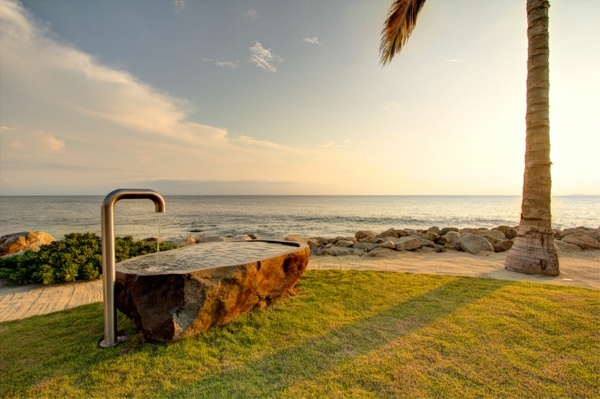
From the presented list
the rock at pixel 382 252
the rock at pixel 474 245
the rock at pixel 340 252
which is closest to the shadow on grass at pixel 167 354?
the rock at pixel 382 252

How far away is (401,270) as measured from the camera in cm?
761

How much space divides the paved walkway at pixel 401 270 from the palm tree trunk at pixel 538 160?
0.49 metres

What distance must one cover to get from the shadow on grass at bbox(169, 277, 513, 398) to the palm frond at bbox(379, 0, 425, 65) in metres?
7.17

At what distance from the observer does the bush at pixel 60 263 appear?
6.68 metres

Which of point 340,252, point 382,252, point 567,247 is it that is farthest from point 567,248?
point 340,252

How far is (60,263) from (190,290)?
5.57 metres

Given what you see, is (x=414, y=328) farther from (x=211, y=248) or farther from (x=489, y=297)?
(x=211, y=248)

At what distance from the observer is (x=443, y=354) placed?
3.36 m

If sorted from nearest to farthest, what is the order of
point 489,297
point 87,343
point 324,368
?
point 324,368, point 87,343, point 489,297

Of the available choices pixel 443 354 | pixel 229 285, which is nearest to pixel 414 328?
pixel 443 354

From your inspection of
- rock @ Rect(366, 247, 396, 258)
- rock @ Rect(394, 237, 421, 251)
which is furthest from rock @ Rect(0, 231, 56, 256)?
rock @ Rect(394, 237, 421, 251)

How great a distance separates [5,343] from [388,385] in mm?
4716

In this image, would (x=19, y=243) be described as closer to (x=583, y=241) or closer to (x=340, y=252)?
(x=340, y=252)

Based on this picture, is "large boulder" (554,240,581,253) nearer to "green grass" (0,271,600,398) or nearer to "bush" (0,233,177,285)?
"green grass" (0,271,600,398)
